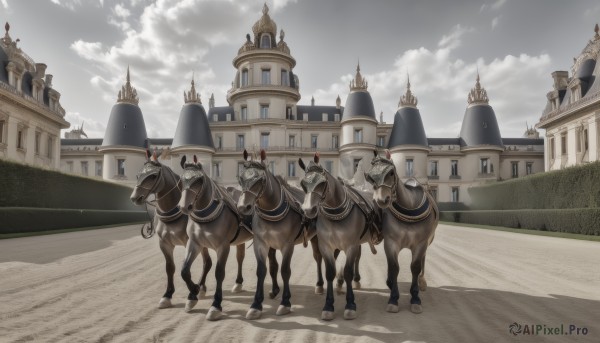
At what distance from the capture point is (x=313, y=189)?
5773mm

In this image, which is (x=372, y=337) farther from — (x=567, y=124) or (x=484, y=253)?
(x=567, y=124)

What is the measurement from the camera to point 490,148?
49719 millimetres

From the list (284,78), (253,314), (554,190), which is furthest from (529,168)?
(253,314)

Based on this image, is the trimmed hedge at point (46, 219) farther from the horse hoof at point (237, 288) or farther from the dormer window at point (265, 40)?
the dormer window at point (265, 40)

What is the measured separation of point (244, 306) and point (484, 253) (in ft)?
37.2

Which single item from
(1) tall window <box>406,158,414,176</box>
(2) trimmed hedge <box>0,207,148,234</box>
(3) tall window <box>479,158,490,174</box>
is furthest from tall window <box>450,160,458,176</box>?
(2) trimmed hedge <box>0,207,148,234</box>

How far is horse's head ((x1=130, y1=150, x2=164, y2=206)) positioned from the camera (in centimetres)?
639

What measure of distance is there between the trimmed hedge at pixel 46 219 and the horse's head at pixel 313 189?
20.4 m

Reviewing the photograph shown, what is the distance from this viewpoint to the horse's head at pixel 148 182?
639 cm

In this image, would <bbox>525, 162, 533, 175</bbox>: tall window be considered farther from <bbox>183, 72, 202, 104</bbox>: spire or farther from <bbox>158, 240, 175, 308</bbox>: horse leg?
<bbox>158, 240, 175, 308</bbox>: horse leg

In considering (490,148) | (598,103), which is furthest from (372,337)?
(490,148)

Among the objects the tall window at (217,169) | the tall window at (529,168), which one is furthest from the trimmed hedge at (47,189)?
the tall window at (529,168)

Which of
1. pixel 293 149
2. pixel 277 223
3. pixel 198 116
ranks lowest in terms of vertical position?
pixel 277 223

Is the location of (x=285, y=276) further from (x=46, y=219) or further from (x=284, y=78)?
(x=284, y=78)
